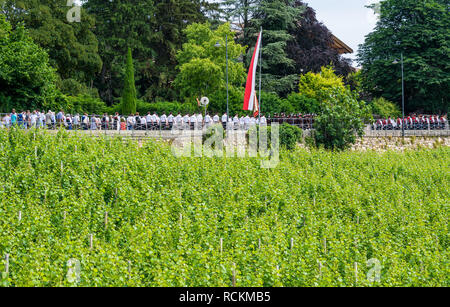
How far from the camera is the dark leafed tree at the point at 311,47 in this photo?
47969mm

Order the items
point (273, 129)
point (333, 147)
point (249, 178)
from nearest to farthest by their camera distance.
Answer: point (249, 178) → point (273, 129) → point (333, 147)

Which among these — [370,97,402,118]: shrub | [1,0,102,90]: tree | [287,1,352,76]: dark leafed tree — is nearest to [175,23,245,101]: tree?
[1,0,102,90]: tree

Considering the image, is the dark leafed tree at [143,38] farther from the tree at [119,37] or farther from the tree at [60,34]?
the tree at [60,34]

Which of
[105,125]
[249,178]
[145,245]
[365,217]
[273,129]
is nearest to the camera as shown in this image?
[145,245]

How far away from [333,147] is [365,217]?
Answer: 15.6 metres

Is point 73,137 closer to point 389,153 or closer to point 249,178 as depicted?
point 249,178

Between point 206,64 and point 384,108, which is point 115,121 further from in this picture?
point 384,108

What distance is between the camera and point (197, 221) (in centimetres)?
1512

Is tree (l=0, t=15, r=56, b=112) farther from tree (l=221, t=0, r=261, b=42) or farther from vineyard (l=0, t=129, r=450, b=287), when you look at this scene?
tree (l=221, t=0, r=261, b=42)

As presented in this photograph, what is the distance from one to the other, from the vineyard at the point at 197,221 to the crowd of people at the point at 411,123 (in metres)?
12.4

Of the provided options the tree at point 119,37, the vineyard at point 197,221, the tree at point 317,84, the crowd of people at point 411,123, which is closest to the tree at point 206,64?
the tree at point 119,37

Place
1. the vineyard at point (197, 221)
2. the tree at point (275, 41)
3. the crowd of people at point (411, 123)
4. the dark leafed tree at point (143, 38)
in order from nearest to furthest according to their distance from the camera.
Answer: the vineyard at point (197, 221), the crowd of people at point (411, 123), the dark leafed tree at point (143, 38), the tree at point (275, 41)
